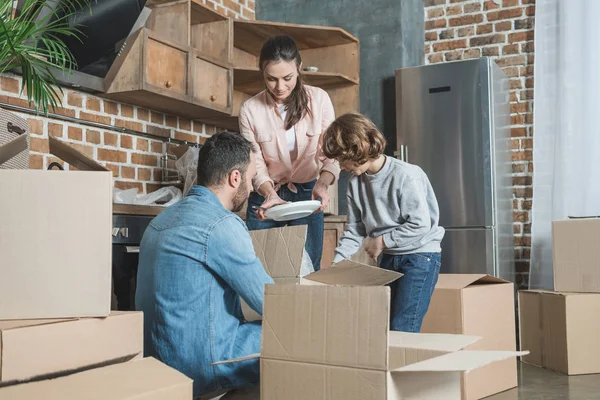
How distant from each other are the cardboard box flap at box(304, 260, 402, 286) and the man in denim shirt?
0.65ft

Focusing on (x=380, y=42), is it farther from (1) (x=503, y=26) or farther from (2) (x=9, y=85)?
(2) (x=9, y=85)

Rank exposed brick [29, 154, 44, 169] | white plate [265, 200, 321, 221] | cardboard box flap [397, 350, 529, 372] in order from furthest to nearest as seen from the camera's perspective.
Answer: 1. exposed brick [29, 154, 44, 169]
2. white plate [265, 200, 321, 221]
3. cardboard box flap [397, 350, 529, 372]

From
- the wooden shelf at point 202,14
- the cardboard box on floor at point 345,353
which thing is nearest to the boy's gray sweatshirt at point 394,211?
→ the cardboard box on floor at point 345,353

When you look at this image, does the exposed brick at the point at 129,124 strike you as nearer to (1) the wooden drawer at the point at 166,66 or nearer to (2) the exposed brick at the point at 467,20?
(1) the wooden drawer at the point at 166,66

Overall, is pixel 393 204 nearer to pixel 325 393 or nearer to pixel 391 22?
pixel 325 393

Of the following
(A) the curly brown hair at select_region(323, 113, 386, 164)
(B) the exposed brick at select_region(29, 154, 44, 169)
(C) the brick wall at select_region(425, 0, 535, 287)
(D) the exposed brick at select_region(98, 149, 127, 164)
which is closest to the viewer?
(A) the curly brown hair at select_region(323, 113, 386, 164)

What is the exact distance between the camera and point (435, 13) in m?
4.67

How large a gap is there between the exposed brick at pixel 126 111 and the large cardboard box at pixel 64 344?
1.96m

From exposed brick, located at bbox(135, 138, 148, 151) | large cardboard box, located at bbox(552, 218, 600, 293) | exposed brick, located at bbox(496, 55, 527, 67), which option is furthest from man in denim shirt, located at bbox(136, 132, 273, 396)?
exposed brick, located at bbox(496, 55, 527, 67)

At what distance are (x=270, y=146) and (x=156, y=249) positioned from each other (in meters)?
1.11

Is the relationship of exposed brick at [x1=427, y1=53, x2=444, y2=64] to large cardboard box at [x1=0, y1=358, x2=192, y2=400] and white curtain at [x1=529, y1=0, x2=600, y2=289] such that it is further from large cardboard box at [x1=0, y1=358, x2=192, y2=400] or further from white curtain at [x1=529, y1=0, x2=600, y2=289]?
large cardboard box at [x1=0, y1=358, x2=192, y2=400]

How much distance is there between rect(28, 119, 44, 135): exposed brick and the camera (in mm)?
2857

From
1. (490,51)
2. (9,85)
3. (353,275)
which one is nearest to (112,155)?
(9,85)

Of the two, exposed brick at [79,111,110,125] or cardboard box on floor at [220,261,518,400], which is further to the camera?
exposed brick at [79,111,110,125]
